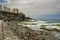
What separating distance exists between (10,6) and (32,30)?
2.18ft

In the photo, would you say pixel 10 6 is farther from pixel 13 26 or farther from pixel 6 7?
pixel 13 26

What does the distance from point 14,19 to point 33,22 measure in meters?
0.39

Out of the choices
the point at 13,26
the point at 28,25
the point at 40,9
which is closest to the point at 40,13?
the point at 40,9

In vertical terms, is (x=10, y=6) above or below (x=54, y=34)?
above

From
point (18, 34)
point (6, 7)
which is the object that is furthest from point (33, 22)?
point (6, 7)

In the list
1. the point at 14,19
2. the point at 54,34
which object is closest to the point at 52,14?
the point at 54,34

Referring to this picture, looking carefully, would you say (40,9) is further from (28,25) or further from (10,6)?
(10,6)

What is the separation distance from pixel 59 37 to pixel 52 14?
0.47 metres

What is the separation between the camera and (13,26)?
138 inches

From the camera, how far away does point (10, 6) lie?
3.54 metres

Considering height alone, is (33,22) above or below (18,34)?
above

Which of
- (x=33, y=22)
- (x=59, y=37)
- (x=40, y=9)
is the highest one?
(x=40, y=9)

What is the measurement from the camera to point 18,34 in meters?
3.46

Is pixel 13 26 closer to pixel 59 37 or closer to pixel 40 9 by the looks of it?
pixel 40 9
